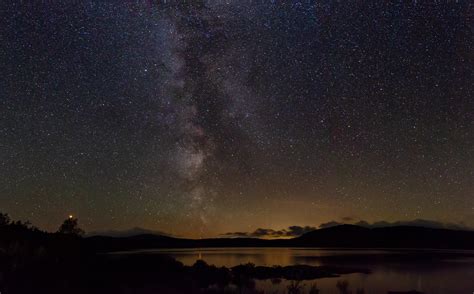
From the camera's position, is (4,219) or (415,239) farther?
(415,239)

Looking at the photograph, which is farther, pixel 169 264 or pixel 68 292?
pixel 169 264

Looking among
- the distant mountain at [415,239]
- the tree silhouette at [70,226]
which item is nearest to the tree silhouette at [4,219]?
the tree silhouette at [70,226]

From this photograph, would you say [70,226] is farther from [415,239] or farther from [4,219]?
[415,239]

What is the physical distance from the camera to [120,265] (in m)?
25.2

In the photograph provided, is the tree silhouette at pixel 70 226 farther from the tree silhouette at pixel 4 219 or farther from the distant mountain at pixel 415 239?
the distant mountain at pixel 415 239

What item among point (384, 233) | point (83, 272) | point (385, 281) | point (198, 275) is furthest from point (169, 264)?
point (384, 233)

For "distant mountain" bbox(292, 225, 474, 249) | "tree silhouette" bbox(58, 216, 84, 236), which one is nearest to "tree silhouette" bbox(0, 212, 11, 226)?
"tree silhouette" bbox(58, 216, 84, 236)

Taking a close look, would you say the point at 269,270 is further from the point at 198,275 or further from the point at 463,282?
the point at 463,282

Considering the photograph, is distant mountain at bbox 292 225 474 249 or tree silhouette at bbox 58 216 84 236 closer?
tree silhouette at bbox 58 216 84 236

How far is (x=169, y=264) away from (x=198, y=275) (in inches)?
128

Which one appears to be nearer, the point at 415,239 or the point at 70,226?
the point at 70,226

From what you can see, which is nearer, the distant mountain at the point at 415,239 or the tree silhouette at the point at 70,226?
the tree silhouette at the point at 70,226

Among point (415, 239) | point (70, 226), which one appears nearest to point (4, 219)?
point (70, 226)

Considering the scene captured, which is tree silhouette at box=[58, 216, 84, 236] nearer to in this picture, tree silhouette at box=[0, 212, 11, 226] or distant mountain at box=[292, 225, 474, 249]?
tree silhouette at box=[0, 212, 11, 226]
